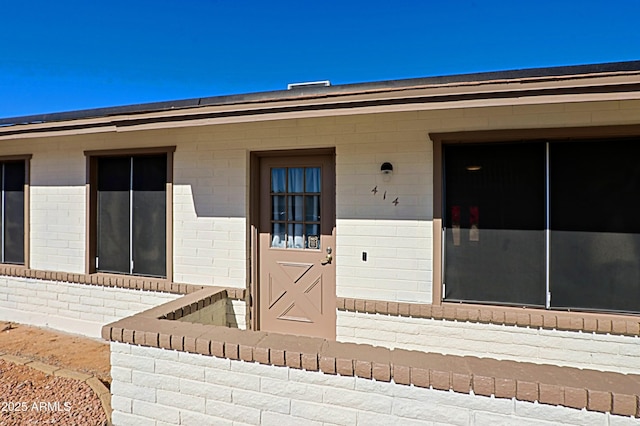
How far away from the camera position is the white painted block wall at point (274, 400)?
1793 mm

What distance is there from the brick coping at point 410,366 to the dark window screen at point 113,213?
8.20 ft

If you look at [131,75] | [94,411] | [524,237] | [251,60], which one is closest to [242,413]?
[94,411]

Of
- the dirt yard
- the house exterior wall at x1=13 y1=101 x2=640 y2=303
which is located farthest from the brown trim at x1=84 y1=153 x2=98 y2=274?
the dirt yard

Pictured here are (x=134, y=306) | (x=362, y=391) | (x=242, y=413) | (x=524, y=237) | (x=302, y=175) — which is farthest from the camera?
(x=134, y=306)

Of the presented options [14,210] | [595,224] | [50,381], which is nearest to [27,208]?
[14,210]

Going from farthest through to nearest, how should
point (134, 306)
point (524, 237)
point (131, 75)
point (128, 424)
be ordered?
point (131, 75), point (134, 306), point (524, 237), point (128, 424)

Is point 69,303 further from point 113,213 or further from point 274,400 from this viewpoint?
point 274,400

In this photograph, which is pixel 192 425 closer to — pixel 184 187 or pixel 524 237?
pixel 184 187

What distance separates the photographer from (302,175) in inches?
161

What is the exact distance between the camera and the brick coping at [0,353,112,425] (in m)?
2.88

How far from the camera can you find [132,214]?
4.64 m

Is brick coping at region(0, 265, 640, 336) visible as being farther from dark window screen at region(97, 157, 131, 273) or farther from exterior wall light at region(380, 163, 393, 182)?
exterior wall light at region(380, 163, 393, 182)

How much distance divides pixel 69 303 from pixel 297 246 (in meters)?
3.57

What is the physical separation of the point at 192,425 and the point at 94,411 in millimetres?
1086
